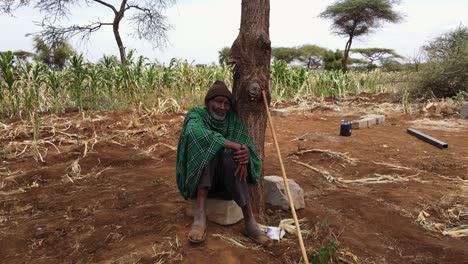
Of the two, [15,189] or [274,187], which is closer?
[274,187]

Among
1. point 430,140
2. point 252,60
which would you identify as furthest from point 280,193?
point 430,140

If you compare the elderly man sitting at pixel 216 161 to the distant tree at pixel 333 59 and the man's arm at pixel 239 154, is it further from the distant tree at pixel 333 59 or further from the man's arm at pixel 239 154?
the distant tree at pixel 333 59

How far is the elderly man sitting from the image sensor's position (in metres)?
2.00

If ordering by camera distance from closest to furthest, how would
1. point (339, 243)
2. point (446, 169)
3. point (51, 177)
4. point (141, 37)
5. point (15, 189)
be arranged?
point (339, 243) → point (15, 189) → point (51, 177) → point (446, 169) → point (141, 37)

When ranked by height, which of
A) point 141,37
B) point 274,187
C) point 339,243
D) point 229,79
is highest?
point 141,37

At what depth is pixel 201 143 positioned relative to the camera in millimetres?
2016

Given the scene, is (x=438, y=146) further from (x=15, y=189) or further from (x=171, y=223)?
(x=15, y=189)

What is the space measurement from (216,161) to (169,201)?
749 millimetres

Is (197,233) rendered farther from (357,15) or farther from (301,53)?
(301,53)

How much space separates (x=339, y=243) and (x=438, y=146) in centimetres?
334

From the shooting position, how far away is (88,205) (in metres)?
2.63

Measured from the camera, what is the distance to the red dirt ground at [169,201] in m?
2.01

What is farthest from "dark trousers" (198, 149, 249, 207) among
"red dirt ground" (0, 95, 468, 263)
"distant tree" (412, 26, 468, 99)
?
"distant tree" (412, 26, 468, 99)

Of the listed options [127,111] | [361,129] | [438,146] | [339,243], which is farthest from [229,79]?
[339,243]
